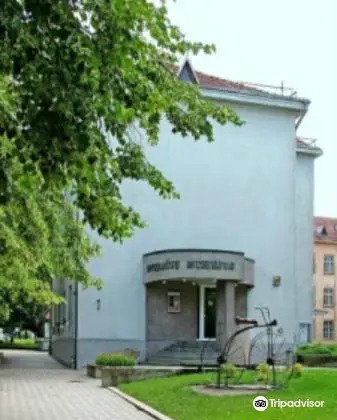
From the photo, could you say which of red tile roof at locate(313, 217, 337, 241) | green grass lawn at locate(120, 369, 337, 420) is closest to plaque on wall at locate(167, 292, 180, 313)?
green grass lawn at locate(120, 369, 337, 420)

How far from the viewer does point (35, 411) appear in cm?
1418

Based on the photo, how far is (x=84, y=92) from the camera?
6160 mm

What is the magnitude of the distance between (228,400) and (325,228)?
2458 inches

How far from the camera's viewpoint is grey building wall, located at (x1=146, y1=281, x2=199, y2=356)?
3016 cm

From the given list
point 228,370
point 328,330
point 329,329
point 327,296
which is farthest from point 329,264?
point 228,370

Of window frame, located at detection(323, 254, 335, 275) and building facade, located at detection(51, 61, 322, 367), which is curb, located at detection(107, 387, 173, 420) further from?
window frame, located at detection(323, 254, 335, 275)

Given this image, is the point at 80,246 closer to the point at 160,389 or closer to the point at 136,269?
the point at 160,389

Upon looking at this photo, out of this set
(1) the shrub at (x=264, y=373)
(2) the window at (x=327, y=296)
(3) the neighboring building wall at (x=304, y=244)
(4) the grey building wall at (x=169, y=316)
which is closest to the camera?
(1) the shrub at (x=264, y=373)

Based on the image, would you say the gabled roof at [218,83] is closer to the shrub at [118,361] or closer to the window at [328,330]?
the shrub at [118,361]

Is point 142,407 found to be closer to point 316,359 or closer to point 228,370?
point 228,370

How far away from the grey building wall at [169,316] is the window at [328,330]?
40.9 metres

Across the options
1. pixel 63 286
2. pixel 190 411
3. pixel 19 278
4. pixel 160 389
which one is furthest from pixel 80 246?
pixel 63 286

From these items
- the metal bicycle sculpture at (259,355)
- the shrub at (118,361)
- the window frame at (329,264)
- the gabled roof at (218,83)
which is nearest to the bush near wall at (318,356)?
the metal bicycle sculpture at (259,355)

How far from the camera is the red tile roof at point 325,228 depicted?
72688 mm
